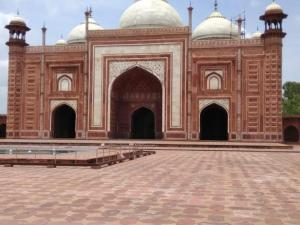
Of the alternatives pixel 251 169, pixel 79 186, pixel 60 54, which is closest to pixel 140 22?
pixel 60 54

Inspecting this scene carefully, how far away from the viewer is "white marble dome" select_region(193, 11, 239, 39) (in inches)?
818

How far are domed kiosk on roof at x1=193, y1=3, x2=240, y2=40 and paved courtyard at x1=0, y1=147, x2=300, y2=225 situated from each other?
15374 millimetres

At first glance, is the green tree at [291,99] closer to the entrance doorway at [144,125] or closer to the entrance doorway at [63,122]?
the entrance doorway at [144,125]

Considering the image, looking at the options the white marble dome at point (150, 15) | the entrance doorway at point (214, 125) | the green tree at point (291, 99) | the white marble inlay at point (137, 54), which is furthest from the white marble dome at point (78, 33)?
the green tree at point (291, 99)

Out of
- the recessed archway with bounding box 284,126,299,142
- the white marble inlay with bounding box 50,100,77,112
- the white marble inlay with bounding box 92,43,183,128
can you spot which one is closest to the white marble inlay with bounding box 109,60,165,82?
the white marble inlay with bounding box 92,43,183,128

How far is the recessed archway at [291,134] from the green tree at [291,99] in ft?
20.7

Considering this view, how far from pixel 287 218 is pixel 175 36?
15.0 meters

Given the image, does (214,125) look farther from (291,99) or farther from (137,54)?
(291,99)

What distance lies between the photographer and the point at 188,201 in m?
3.79

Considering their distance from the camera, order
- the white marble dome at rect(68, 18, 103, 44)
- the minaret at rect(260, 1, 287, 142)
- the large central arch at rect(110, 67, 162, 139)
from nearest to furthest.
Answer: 1. the minaret at rect(260, 1, 287, 142)
2. the large central arch at rect(110, 67, 162, 139)
3. the white marble dome at rect(68, 18, 103, 44)

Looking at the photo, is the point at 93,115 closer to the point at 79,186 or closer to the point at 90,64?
the point at 90,64

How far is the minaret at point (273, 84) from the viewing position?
16.5 meters

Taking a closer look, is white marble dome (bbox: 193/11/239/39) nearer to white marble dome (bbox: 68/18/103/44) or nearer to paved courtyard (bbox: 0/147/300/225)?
Answer: white marble dome (bbox: 68/18/103/44)

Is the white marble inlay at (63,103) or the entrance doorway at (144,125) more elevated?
the white marble inlay at (63,103)
